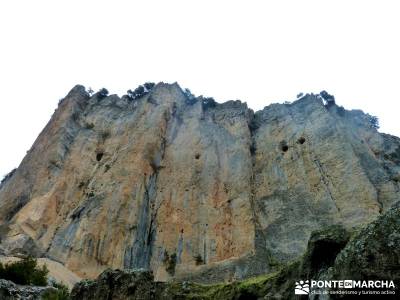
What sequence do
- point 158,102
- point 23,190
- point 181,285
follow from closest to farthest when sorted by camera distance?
point 181,285 < point 23,190 < point 158,102

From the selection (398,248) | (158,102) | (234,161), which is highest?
(158,102)

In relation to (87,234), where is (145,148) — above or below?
above

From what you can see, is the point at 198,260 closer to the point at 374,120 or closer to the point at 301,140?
the point at 301,140

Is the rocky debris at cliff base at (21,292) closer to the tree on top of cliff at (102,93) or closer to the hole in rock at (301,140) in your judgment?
the hole in rock at (301,140)

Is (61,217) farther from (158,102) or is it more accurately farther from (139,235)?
(158,102)

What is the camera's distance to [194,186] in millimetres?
36281

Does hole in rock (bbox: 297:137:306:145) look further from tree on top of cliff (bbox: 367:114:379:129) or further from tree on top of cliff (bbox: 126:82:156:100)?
tree on top of cliff (bbox: 126:82:156:100)

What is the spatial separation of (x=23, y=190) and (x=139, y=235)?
11974mm

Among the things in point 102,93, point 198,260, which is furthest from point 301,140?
point 102,93

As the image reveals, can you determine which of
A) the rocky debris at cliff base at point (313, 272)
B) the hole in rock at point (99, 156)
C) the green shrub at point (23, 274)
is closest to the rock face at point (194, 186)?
the hole in rock at point (99, 156)

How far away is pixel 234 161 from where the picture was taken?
1499 inches

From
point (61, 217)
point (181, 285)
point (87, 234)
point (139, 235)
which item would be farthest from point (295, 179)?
point (181, 285)

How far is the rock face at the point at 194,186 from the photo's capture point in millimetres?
30516

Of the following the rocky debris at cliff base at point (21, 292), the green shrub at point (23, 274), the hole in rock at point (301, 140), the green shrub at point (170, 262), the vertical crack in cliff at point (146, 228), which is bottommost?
the rocky debris at cliff base at point (21, 292)
